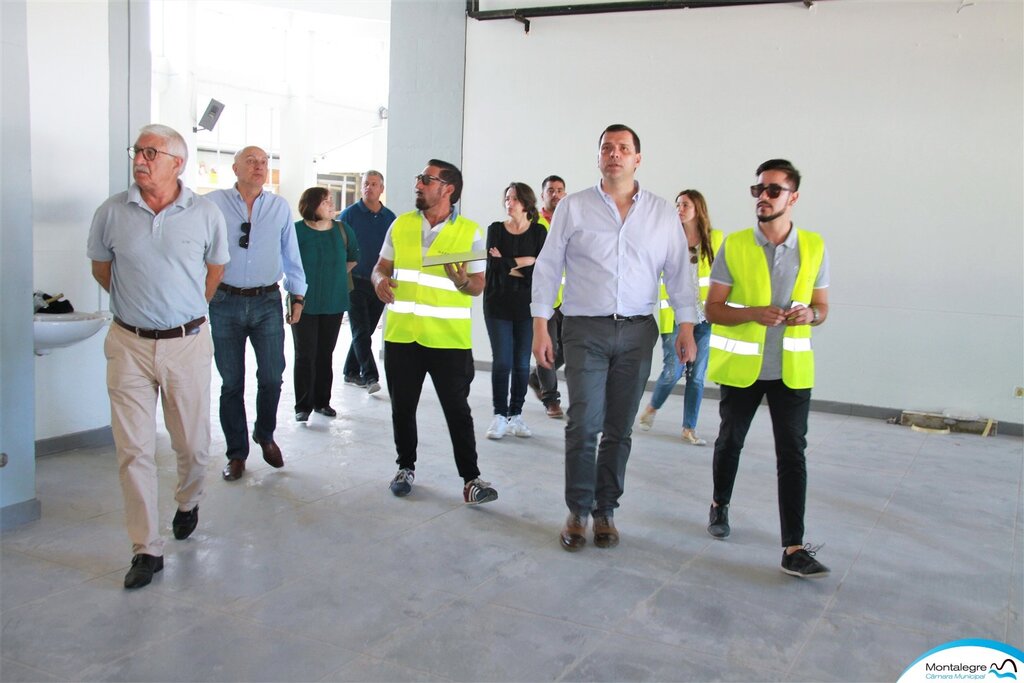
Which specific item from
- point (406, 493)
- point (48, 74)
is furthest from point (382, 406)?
point (48, 74)

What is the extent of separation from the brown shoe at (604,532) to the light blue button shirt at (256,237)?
2069mm

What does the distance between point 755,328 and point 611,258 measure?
2.10 feet

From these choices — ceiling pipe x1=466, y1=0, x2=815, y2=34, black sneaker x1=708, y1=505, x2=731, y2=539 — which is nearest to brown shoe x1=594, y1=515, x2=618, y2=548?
black sneaker x1=708, y1=505, x2=731, y2=539

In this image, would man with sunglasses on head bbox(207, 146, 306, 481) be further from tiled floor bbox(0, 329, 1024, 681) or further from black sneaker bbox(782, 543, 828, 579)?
black sneaker bbox(782, 543, 828, 579)

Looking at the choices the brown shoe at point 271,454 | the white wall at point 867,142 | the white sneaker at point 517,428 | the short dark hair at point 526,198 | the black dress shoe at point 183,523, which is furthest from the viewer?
the white wall at point 867,142

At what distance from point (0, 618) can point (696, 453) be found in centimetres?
389

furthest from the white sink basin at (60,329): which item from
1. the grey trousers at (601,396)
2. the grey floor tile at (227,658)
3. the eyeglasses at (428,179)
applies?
the grey trousers at (601,396)

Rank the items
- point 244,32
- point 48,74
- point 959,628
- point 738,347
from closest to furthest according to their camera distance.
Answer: point 959,628
point 738,347
point 48,74
point 244,32

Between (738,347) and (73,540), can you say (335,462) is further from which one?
(738,347)

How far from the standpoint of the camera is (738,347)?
11.7ft

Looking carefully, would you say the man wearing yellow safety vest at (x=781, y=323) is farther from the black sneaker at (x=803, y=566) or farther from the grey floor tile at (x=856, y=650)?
the grey floor tile at (x=856, y=650)

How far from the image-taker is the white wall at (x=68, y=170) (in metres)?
4.73

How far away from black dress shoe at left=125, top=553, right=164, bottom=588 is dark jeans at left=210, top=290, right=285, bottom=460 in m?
1.33

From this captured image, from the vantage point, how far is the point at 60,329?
426 cm
